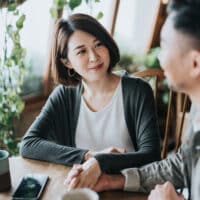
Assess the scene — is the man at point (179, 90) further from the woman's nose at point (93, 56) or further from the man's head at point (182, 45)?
the woman's nose at point (93, 56)

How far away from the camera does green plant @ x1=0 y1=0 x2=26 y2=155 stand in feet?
8.05

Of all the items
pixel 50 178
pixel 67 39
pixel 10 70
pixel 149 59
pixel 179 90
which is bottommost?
pixel 50 178

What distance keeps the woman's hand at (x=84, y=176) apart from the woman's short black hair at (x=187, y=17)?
61 centimetres

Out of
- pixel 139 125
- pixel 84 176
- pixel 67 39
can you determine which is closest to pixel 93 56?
pixel 67 39

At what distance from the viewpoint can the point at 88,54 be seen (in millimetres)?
1702

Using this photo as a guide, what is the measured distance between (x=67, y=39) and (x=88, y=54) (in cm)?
12

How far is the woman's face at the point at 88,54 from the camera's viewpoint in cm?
169

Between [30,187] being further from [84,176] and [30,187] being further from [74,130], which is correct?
[74,130]

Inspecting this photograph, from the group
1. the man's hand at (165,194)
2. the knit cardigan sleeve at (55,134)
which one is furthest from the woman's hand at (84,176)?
the man's hand at (165,194)

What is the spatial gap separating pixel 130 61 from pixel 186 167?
2789mm

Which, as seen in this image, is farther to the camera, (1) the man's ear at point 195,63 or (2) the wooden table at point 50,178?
(2) the wooden table at point 50,178

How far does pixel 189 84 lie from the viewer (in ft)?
3.43

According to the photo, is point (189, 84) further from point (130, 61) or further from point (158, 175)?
point (130, 61)

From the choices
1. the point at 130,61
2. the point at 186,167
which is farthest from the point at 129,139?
the point at 130,61
